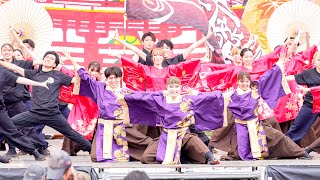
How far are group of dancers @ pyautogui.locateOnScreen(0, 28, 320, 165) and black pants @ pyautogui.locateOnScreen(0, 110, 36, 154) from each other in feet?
0.03

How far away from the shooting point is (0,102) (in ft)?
32.3

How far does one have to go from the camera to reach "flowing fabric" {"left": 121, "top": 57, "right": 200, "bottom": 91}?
34.5 feet

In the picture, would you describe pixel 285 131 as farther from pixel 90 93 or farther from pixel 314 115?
pixel 90 93

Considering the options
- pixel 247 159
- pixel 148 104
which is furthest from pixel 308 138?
pixel 148 104

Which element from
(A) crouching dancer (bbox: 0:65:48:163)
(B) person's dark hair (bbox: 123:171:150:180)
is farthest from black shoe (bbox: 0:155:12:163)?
(B) person's dark hair (bbox: 123:171:150:180)

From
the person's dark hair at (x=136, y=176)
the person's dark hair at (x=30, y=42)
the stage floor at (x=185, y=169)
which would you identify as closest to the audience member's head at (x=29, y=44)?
the person's dark hair at (x=30, y=42)

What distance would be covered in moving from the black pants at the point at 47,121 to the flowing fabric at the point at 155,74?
0.90 m

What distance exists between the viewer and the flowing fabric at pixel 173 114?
9.80 m

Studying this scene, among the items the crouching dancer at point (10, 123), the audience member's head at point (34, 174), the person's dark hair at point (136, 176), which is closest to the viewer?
the person's dark hair at point (136, 176)

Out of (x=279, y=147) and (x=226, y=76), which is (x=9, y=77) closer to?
(x=226, y=76)

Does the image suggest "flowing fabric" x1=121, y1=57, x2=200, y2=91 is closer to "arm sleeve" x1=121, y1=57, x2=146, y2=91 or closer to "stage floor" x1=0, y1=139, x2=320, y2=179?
"arm sleeve" x1=121, y1=57, x2=146, y2=91

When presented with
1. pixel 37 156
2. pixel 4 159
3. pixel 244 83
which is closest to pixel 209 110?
pixel 244 83

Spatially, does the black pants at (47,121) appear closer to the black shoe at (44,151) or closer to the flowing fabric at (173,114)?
the black shoe at (44,151)

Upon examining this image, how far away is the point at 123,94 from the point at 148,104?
0.28 m
